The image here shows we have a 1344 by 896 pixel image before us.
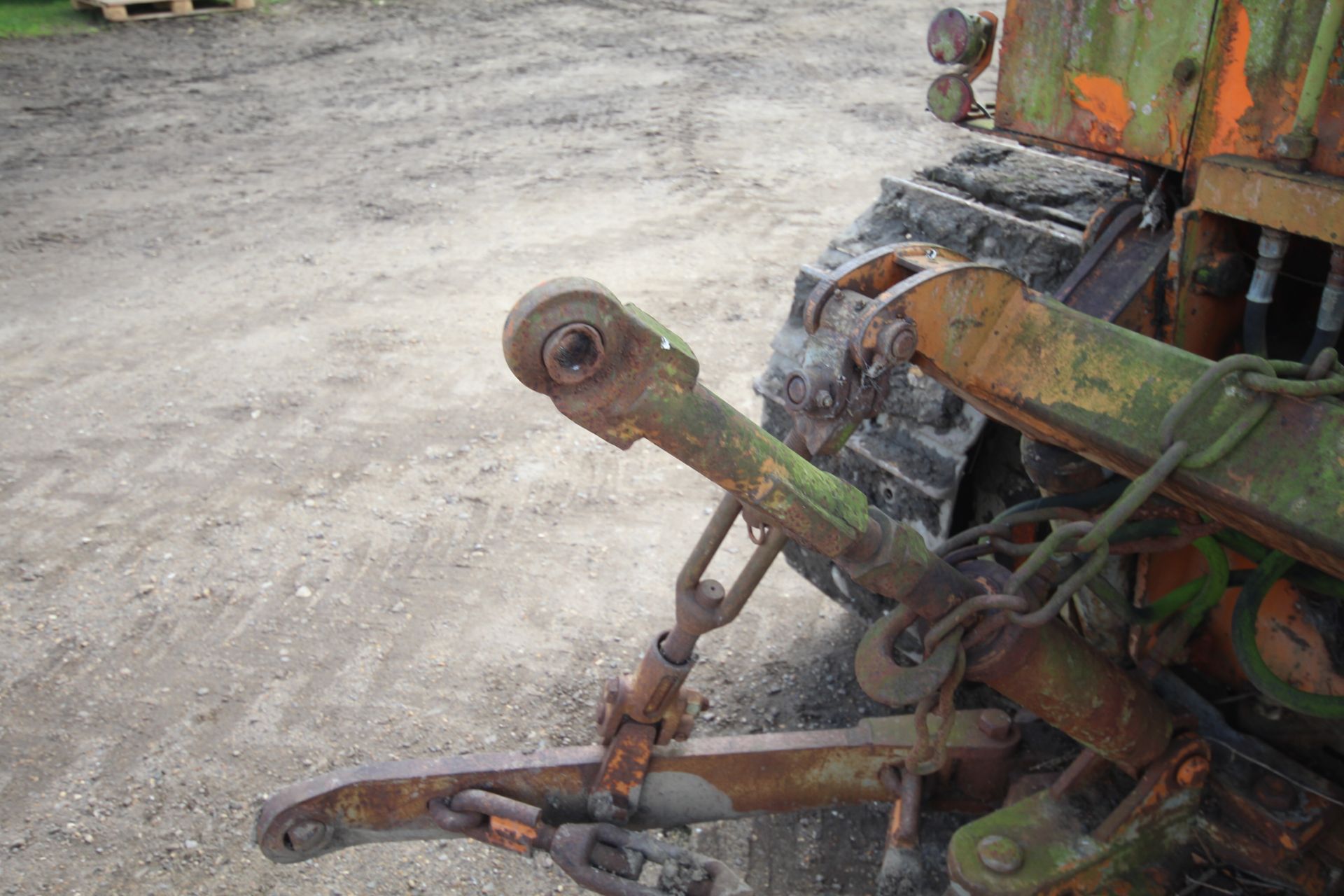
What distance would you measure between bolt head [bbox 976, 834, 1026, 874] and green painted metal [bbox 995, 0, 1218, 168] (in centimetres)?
126

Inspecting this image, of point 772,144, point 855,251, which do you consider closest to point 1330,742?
point 855,251

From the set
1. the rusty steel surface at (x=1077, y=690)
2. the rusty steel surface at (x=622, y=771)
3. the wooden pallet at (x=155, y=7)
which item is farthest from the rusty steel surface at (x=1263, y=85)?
the wooden pallet at (x=155, y=7)

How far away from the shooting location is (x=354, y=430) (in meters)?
4.64

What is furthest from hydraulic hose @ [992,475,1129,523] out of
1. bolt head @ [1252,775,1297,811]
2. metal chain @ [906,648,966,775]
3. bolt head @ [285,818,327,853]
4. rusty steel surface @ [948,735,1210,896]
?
bolt head @ [285,818,327,853]

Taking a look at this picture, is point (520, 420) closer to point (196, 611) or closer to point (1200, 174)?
point (196, 611)

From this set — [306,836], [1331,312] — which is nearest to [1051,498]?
[1331,312]

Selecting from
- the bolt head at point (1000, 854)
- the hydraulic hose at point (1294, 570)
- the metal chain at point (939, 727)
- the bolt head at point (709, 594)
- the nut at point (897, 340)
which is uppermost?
the nut at point (897, 340)

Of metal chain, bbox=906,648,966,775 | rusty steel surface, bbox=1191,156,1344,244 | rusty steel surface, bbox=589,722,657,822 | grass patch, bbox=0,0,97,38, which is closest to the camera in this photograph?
rusty steel surface, bbox=1191,156,1344,244

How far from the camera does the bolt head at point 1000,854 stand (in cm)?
212

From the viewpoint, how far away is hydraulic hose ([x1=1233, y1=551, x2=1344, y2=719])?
205 centimetres

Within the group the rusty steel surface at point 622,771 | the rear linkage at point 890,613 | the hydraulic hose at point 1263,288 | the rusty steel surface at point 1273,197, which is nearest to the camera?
the rear linkage at point 890,613

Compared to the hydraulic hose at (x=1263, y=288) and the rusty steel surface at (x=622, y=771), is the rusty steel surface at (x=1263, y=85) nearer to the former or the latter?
the hydraulic hose at (x=1263, y=288)

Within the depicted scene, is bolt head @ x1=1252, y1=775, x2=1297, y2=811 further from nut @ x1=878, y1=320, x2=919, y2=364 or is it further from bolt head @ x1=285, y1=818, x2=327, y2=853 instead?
bolt head @ x1=285, y1=818, x2=327, y2=853

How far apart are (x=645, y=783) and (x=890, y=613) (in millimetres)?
675
